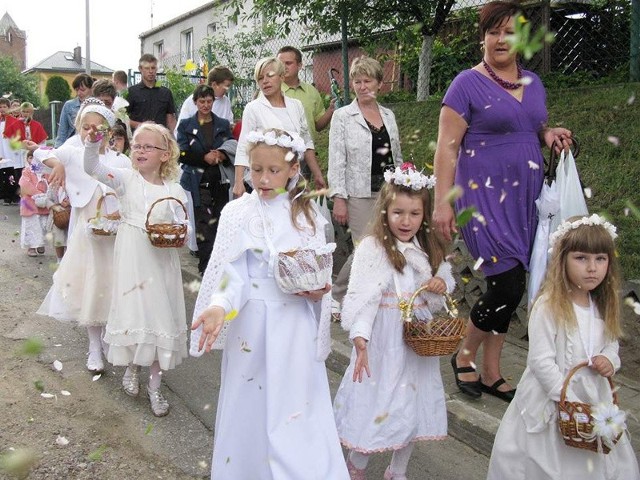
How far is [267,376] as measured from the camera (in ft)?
10.8

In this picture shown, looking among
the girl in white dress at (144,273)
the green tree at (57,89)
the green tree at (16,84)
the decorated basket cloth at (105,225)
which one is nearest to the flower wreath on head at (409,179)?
the girl in white dress at (144,273)

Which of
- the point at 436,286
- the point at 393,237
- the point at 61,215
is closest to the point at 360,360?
the point at 436,286

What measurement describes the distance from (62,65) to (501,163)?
70365mm

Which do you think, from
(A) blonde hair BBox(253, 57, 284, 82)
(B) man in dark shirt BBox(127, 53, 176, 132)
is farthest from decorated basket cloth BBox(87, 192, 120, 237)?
(B) man in dark shirt BBox(127, 53, 176, 132)

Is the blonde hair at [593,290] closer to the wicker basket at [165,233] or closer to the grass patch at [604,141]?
the grass patch at [604,141]

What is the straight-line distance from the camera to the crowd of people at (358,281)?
125 inches

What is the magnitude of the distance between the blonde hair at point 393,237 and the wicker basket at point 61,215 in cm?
371

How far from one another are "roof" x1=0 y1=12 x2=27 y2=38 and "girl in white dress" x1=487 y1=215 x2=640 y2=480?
92.1 meters

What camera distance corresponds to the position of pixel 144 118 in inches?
354

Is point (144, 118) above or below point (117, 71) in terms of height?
below

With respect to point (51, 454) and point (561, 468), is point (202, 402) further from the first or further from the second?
point (561, 468)

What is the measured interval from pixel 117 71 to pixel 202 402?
19.7ft

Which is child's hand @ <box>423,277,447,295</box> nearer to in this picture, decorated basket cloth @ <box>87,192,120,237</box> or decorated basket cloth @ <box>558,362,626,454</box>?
decorated basket cloth @ <box>558,362,626,454</box>

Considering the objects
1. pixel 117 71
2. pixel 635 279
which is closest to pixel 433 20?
pixel 117 71
